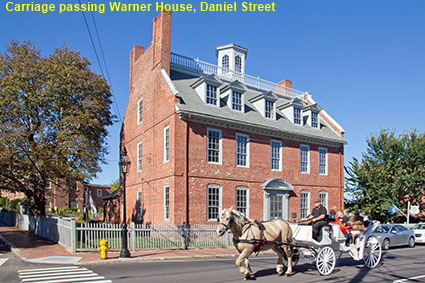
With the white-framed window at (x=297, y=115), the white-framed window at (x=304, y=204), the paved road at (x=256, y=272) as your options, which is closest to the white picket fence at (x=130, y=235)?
the paved road at (x=256, y=272)

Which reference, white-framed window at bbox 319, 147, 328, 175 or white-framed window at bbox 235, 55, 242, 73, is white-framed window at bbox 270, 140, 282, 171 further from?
white-framed window at bbox 235, 55, 242, 73

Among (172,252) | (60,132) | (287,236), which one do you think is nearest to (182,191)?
(172,252)

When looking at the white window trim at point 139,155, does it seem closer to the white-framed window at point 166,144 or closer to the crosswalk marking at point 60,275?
the white-framed window at point 166,144

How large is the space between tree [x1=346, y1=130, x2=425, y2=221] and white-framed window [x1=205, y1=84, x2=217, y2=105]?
15.9m

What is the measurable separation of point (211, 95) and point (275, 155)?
20.4ft

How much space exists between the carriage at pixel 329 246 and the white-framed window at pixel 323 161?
1733 cm

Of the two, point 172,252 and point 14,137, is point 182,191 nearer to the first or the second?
point 172,252

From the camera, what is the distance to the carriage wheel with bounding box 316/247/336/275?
11.1m

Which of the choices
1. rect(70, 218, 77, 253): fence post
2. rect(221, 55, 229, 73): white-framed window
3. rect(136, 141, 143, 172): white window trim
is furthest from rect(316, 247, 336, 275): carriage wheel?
rect(221, 55, 229, 73): white-framed window

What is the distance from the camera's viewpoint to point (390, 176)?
108 ft

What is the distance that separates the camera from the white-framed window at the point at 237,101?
1027 inches

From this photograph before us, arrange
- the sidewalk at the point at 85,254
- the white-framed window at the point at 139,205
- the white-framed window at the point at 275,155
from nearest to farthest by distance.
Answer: the sidewalk at the point at 85,254 → the white-framed window at the point at 275,155 → the white-framed window at the point at 139,205

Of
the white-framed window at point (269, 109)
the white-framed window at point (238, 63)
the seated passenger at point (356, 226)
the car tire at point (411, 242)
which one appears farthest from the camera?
the white-framed window at point (238, 63)

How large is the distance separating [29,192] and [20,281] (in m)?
18.6
